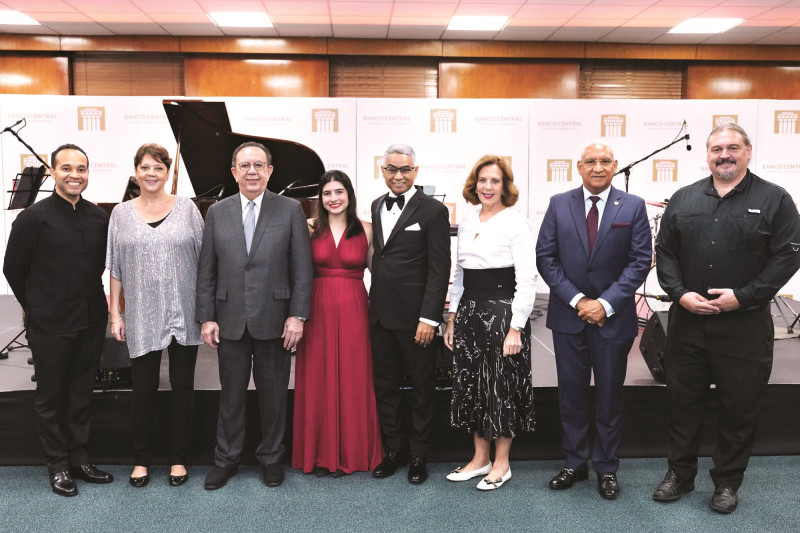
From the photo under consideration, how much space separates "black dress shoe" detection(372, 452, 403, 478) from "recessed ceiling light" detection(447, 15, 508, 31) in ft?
19.9

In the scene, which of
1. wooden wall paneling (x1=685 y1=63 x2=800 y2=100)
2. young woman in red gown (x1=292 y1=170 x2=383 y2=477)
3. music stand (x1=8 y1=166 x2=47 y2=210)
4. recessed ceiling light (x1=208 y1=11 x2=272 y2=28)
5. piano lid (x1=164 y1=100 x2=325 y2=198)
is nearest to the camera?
young woman in red gown (x1=292 y1=170 x2=383 y2=477)

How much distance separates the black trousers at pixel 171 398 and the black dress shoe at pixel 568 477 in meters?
1.72

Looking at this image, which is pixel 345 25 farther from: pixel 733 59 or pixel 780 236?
pixel 780 236

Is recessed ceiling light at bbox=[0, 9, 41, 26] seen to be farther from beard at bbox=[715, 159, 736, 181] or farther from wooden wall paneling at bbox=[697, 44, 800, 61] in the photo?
wooden wall paneling at bbox=[697, 44, 800, 61]

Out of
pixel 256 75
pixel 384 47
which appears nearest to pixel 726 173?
pixel 384 47

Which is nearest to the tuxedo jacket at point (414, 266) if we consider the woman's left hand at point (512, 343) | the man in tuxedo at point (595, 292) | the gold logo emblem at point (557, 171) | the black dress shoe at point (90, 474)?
the woman's left hand at point (512, 343)

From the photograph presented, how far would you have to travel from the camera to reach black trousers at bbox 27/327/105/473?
8.55 feet

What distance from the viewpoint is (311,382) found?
2.80 meters

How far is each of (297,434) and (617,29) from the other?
23.7 feet

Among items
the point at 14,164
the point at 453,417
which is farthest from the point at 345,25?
the point at 453,417

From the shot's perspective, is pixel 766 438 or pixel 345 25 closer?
pixel 766 438

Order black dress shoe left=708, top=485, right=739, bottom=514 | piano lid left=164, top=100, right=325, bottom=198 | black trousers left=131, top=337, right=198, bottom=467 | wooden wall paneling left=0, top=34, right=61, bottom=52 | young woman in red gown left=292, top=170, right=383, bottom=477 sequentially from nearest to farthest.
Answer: black dress shoe left=708, top=485, right=739, bottom=514
black trousers left=131, top=337, right=198, bottom=467
young woman in red gown left=292, top=170, right=383, bottom=477
piano lid left=164, top=100, right=325, bottom=198
wooden wall paneling left=0, top=34, right=61, bottom=52

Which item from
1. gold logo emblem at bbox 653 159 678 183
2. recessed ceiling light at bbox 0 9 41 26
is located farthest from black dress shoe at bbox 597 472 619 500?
recessed ceiling light at bbox 0 9 41 26

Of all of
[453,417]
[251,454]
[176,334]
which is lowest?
[251,454]
